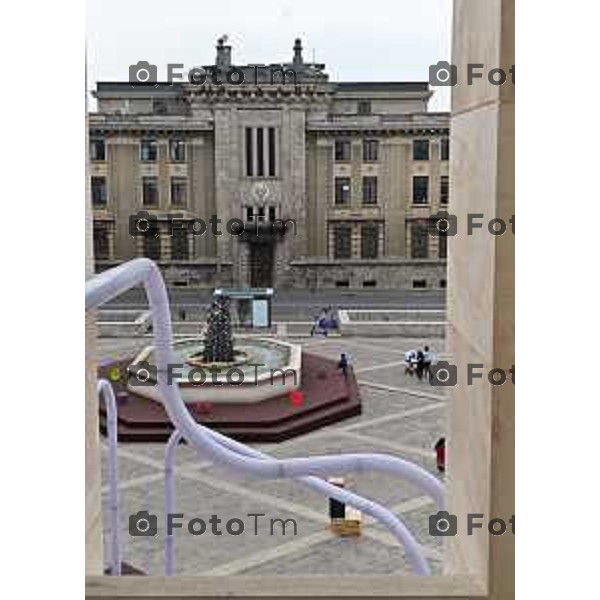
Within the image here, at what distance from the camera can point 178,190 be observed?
139 feet

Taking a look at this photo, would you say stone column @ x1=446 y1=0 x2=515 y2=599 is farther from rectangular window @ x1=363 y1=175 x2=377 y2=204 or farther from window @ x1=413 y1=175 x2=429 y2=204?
window @ x1=413 y1=175 x2=429 y2=204

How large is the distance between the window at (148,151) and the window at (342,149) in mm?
9819

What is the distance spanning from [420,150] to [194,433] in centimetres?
3968

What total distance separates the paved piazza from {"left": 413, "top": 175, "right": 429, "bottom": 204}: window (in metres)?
22.8

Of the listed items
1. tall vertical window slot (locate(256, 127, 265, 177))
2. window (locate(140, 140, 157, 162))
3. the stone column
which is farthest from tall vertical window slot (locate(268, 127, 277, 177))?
the stone column

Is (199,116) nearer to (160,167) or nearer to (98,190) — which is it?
(160,167)

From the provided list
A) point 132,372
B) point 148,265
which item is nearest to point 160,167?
point 132,372

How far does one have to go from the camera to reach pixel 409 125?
42062 millimetres

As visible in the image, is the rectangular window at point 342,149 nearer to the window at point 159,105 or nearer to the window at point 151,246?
the window at point 159,105

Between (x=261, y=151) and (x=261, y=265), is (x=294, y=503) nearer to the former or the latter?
(x=261, y=265)

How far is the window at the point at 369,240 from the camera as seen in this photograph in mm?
43406

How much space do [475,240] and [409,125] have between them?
40472 mm

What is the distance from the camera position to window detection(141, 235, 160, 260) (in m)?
42.8


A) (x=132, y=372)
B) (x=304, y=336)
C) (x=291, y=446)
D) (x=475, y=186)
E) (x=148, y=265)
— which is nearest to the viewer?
(x=475, y=186)
